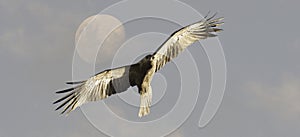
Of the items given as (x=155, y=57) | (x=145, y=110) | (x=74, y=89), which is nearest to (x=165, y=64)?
(x=155, y=57)

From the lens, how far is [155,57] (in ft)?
85.4

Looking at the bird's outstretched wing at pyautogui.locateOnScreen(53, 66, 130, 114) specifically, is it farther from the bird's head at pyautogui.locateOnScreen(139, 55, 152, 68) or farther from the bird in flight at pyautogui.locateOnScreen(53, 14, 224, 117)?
the bird's head at pyautogui.locateOnScreen(139, 55, 152, 68)

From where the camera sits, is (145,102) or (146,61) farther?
(146,61)

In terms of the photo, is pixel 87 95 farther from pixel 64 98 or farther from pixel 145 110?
pixel 145 110

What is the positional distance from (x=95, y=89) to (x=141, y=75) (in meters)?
4.10

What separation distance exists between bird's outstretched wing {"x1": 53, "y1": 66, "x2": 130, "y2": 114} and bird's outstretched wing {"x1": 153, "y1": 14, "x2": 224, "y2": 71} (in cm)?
291

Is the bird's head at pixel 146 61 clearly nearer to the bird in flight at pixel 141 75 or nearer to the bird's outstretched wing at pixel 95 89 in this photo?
the bird in flight at pixel 141 75

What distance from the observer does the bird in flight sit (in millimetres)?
25641

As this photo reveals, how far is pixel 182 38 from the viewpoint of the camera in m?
28.6

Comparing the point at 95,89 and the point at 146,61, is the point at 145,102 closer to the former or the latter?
the point at 146,61

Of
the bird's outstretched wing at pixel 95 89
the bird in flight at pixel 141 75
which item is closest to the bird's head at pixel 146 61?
the bird in flight at pixel 141 75

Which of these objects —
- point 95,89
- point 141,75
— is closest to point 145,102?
point 141,75

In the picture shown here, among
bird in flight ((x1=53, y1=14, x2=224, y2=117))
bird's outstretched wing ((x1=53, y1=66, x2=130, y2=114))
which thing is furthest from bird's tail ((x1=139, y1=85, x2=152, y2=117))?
bird's outstretched wing ((x1=53, y1=66, x2=130, y2=114))

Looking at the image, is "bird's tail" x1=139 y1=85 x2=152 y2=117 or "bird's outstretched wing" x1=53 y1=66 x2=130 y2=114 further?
"bird's outstretched wing" x1=53 y1=66 x2=130 y2=114
